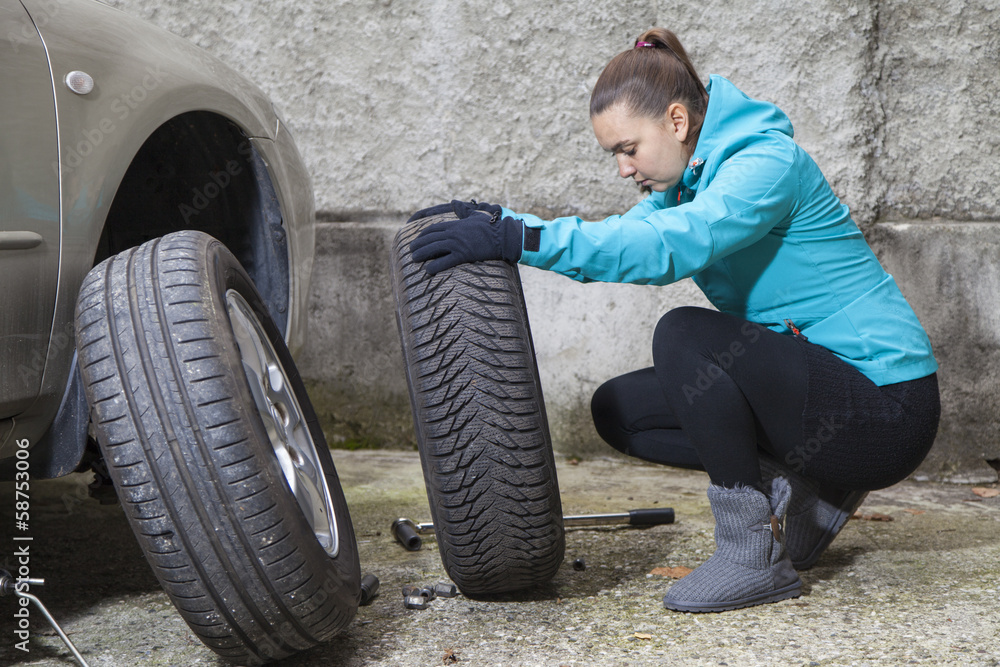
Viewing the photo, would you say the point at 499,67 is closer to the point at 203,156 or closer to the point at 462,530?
the point at 203,156

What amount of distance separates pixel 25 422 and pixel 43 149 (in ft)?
1.71

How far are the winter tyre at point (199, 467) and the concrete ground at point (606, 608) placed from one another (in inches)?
8.8

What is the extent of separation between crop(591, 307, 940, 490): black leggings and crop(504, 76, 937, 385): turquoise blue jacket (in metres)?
0.07

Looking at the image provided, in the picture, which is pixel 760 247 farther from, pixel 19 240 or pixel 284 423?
pixel 19 240

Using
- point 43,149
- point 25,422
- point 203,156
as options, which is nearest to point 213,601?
point 25,422

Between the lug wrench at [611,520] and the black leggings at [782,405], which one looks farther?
the lug wrench at [611,520]

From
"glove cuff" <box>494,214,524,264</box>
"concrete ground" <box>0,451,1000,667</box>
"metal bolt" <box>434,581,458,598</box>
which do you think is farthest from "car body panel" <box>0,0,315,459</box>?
"metal bolt" <box>434,581,458,598</box>

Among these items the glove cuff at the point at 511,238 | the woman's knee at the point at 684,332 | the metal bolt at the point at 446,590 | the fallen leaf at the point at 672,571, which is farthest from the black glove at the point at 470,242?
the fallen leaf at the point at 672,571

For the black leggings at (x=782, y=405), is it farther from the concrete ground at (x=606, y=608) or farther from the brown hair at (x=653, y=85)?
the brown hair at (x=653, y=85)

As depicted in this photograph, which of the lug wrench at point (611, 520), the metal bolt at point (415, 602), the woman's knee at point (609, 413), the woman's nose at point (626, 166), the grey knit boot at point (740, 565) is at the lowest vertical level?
the lug wrench at point (611, 520)

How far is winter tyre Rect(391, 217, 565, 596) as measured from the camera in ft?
5.91

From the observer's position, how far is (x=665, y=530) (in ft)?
8.36

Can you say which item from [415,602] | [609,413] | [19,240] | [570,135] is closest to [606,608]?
[415,602]

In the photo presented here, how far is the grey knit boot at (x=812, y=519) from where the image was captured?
2.17 m
